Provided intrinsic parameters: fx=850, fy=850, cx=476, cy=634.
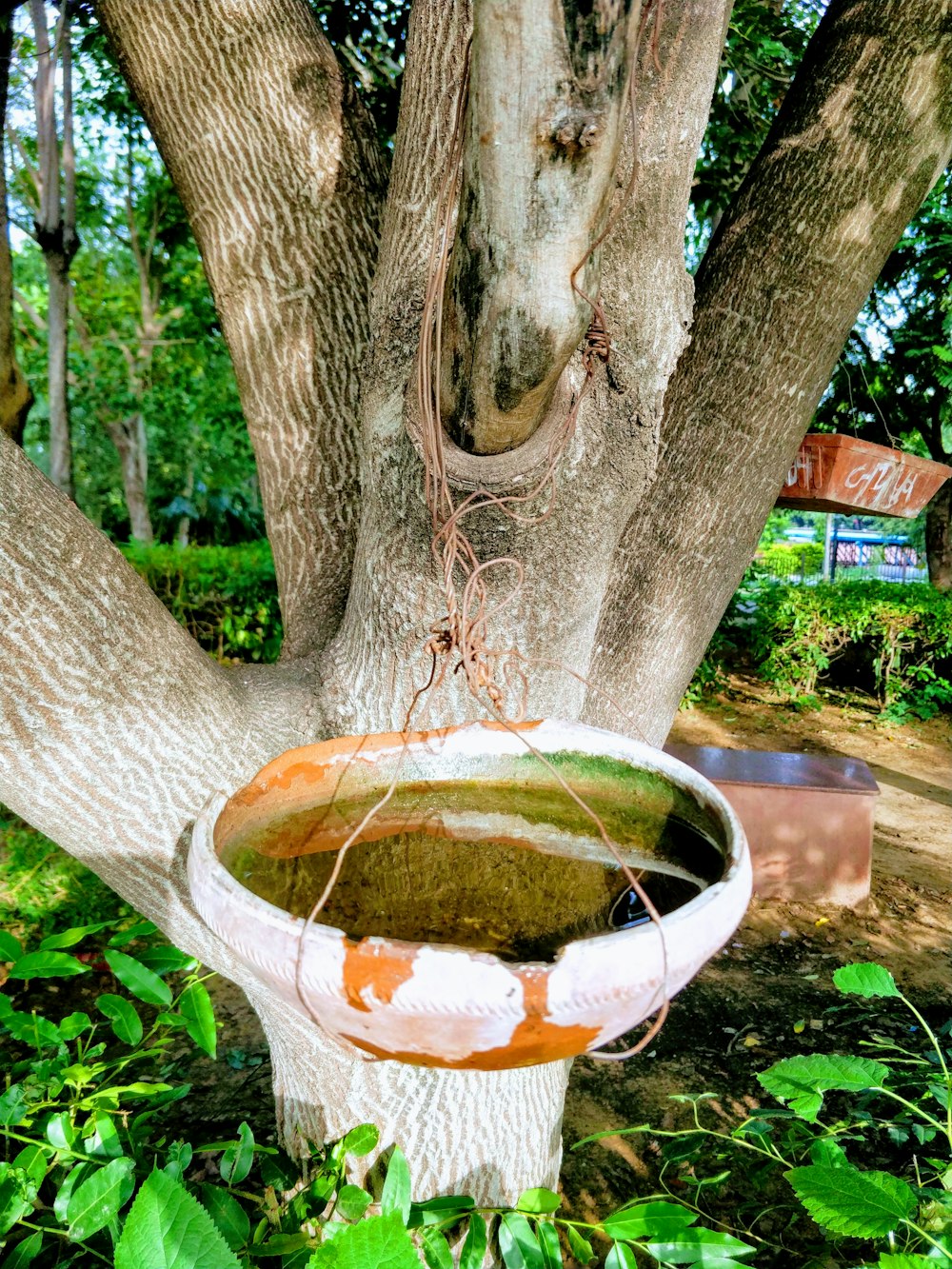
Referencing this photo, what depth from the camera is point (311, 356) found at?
7.05 feet

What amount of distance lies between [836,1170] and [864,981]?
316mm

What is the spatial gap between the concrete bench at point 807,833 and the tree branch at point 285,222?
2789 millimetres

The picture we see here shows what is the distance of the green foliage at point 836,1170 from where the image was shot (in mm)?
1358

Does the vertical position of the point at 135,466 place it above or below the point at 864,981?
above

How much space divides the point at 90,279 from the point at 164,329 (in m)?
2.03

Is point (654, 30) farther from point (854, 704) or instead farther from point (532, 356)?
point (854, 704)

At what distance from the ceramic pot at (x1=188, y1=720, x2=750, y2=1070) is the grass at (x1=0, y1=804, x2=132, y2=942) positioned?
307 centimetres

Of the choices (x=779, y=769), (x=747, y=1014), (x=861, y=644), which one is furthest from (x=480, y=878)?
(x=861, y=644)

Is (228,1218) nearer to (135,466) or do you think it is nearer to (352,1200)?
(352,1200)

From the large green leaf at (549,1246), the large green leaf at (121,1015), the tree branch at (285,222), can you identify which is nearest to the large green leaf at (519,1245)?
the large green leaf at (549,1246)

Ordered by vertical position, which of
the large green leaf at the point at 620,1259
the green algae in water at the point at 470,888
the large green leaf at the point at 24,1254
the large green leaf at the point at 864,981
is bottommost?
the large green leaf at the point at 24,1254

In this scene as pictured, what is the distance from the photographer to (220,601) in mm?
6137

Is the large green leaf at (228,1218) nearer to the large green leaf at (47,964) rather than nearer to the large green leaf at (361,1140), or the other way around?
the large green leaf at (361,1140)

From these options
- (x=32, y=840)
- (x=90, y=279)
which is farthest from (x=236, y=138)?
(x=90, y=279)
